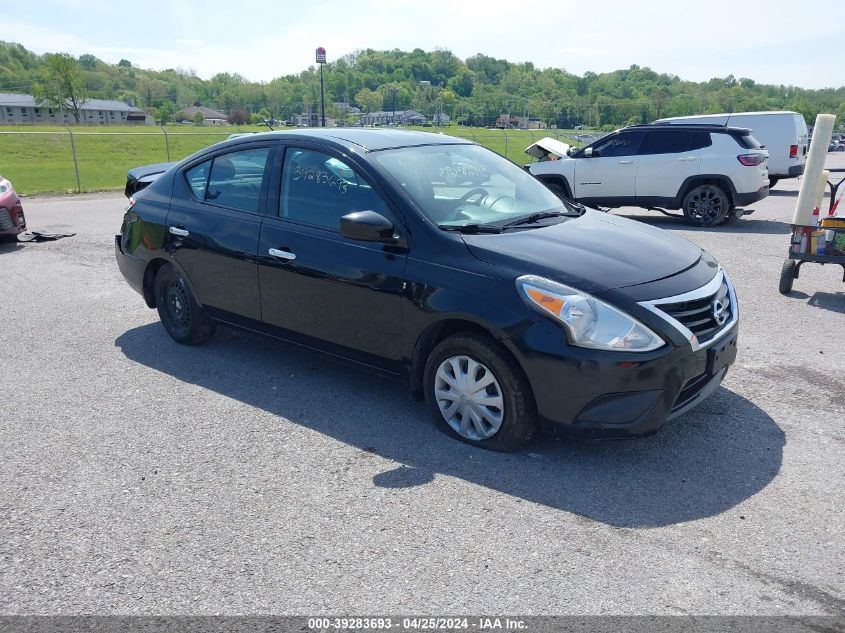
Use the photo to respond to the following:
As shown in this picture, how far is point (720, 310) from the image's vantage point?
4.09 meters

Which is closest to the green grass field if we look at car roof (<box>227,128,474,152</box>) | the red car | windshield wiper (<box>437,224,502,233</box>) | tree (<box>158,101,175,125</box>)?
the red car

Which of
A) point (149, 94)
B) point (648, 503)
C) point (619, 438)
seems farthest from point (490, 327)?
point (149, 94)

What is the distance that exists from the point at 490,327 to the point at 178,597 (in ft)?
6.32

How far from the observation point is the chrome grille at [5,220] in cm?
1007

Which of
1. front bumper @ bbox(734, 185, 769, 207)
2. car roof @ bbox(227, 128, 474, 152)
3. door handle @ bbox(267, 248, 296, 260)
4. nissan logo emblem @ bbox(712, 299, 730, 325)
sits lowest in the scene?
front bumper @ bbox(734, 185, 769, 207)

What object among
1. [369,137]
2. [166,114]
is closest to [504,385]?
[369,137]

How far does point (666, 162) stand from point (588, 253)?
997cm

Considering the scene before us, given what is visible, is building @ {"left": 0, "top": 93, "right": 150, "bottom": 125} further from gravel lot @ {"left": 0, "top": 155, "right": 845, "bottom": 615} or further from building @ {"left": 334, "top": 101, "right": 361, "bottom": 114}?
gravel lot @ {"left": 0, "top": 155, "right": 845, "bottom": 615}

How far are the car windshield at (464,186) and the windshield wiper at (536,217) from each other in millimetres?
36

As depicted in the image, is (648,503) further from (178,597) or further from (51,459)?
(51,459)

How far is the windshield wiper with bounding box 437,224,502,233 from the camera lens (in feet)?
13.9

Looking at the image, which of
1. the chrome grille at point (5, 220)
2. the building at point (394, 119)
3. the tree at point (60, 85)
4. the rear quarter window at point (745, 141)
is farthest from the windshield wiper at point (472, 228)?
the tree at point (60, 85)

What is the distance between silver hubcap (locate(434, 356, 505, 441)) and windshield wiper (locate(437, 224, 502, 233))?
0.76m

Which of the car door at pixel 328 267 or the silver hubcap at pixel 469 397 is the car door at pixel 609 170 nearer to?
the car door at pixel 328 267
